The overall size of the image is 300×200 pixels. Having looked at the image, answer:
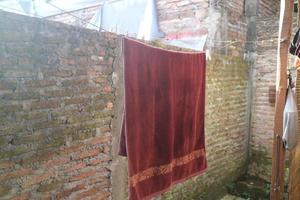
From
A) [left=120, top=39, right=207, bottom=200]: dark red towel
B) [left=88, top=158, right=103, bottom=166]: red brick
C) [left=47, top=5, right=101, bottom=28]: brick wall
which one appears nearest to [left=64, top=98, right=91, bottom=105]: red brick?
[left=120, top=39, right=207, bottom=200]: dark red towel

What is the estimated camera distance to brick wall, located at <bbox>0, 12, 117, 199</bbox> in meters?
2.22

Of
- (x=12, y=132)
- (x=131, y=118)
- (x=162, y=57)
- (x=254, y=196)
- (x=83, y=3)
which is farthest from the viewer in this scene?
(x=83, y=3)

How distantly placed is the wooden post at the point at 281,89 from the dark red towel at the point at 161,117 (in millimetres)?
949

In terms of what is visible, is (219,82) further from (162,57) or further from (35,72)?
(35,72)

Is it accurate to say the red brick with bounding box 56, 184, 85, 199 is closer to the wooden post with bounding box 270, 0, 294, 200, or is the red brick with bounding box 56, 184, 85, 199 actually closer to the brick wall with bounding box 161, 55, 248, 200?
the brick wall with bounding box 161, 55, 248, 200

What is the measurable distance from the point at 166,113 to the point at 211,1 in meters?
2.69

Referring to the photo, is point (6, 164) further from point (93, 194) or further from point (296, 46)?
point (296, 46)

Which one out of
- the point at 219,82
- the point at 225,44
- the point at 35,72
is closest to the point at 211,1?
the point at 225,44

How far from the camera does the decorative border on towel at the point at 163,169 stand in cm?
294

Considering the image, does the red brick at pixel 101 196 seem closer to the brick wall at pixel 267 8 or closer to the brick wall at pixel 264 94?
the brick wall at pixel 264 94

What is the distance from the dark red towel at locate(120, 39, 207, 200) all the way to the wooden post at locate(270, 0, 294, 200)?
0.95 meters

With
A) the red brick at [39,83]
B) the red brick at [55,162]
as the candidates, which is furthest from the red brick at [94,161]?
the red brick at [39,83]

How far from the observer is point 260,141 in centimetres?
591

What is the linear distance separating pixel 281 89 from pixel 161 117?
54.4 inches
